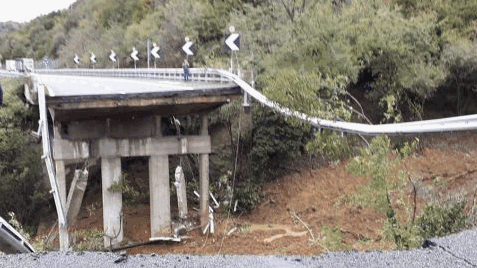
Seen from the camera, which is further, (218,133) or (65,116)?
(218,133)

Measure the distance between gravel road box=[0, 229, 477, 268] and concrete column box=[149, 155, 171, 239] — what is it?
1423cm

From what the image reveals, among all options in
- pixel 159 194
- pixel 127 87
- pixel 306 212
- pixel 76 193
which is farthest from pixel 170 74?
pixel 306 212

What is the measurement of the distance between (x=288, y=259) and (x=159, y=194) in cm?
1495

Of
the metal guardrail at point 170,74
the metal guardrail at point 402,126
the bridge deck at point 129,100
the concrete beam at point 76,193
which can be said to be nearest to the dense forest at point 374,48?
the metal guardrail at point 170,74

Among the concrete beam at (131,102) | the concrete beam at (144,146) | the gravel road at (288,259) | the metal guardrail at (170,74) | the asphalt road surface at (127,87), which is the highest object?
the metal guardrail at (170,74)

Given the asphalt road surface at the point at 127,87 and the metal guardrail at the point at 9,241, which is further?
the asphalt road surface at the point at 127,87

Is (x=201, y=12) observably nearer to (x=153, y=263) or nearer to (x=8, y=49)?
(x=153, y=263)

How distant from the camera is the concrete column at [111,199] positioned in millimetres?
18188

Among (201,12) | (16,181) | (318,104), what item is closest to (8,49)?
(201,12)

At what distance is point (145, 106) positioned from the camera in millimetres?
16516

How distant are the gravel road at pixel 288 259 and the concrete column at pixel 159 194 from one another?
46.7ft

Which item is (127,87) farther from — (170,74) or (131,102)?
(170,74)

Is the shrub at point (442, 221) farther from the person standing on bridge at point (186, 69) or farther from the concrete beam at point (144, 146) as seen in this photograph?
the person standing on bridge at point (186, 69)

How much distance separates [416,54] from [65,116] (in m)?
13.3
